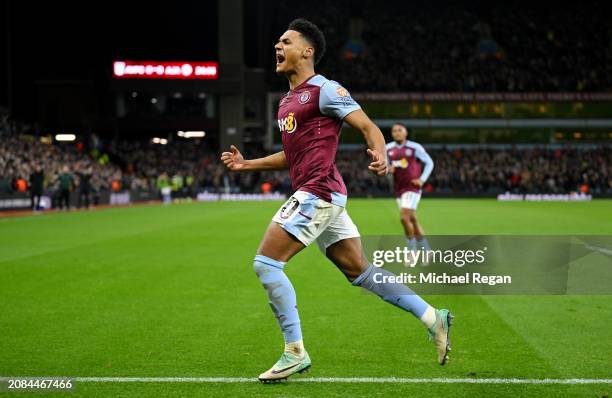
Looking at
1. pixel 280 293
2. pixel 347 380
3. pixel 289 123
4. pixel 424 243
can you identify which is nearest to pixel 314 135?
pixel 289 123

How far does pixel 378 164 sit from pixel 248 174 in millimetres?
47002

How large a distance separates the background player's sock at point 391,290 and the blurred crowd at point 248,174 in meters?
29.4

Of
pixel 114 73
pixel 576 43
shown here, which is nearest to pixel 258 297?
pixel 114 73

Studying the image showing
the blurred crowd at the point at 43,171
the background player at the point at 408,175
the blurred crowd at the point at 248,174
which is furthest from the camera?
the blurred crowd at the point at 248,174

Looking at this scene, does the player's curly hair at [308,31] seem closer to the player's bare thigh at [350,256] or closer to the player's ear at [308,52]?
the player's ear at [308,52]

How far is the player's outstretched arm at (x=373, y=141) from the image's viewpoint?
4.88 metres

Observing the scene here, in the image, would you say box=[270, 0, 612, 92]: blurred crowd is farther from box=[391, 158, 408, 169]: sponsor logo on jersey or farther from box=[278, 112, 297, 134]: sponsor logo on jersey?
box=[278, 112, 297, 134]: sponsor logo on jersey

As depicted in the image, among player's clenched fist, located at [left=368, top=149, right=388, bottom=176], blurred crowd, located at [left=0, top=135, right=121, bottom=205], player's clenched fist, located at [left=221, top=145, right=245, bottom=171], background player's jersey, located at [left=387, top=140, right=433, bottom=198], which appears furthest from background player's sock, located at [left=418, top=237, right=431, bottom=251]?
blurred crowd, located at [left=0, top=135, right=121, bottom=205]

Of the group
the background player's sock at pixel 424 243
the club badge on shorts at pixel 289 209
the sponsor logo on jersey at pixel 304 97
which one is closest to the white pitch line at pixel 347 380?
the club badge on shorts at pixel 289 209

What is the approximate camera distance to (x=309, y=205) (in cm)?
525

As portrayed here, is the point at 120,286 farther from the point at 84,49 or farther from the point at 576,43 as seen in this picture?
the point at 576,43

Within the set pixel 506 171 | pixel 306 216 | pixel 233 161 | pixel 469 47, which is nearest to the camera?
pixel 306 216

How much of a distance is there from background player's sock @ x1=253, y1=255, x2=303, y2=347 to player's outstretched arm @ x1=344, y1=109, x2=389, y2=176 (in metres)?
1.07

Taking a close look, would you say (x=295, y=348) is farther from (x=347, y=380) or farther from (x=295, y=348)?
(x=347, y=380)
